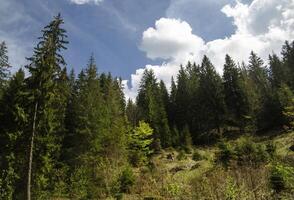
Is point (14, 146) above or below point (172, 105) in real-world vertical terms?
below

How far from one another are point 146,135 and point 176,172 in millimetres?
16744

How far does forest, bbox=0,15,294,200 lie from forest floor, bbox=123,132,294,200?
0.11m

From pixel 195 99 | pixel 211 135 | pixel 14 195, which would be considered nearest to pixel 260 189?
pixel 14 195

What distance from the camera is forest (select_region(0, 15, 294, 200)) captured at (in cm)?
1708

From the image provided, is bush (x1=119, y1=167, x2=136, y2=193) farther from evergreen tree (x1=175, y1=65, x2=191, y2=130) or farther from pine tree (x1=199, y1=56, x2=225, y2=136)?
evergreen tree (x1=175, y1=65, x2=191, y2=130)

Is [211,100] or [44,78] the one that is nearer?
[44,78]

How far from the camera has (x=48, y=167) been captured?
32.8m

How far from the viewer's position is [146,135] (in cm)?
5544

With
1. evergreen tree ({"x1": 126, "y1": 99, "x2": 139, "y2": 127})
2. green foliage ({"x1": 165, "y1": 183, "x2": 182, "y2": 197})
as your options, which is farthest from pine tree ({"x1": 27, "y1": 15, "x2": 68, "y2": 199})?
evergreen tree ({"x1": 126, "y1": 99, "x2": 139, "y2": 127})

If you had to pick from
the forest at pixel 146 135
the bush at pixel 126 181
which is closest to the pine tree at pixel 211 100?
the forest at pixel 146 135

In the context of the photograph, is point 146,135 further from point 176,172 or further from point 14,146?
point 14,146

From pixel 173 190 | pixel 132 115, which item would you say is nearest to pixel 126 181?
pixel 173 190

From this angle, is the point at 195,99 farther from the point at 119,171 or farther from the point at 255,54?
the point at 119,171

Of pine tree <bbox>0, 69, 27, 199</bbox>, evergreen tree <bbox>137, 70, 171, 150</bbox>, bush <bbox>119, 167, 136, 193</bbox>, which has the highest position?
evergreen tree <bbox>137, 70, 171, 150</bbox>
